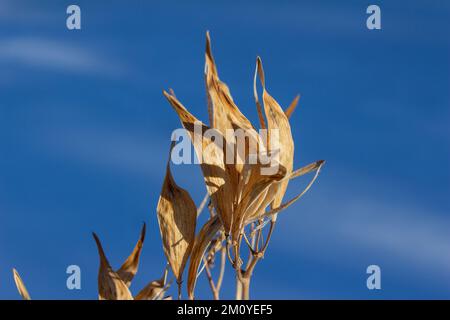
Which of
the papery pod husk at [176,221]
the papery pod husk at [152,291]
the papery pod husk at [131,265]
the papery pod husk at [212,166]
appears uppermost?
the papery pod husk at [212,166]

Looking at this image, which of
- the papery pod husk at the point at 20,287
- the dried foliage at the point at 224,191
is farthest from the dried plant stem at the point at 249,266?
the papery pod husk at the point at 20,287

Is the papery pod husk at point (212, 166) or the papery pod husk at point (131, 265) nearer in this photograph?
the papery pod husk at point (212, 166)

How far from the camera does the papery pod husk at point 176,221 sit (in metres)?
1.16

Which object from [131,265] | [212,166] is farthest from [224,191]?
[131,265]

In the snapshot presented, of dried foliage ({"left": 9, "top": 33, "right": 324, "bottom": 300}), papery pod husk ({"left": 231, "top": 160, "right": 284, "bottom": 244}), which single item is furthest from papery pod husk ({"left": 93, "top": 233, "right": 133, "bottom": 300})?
papery pod husk ({"left": 231, "top": 160, "right": 284, "bottom": 244})

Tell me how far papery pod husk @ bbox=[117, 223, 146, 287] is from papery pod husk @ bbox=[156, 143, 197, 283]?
0.07m

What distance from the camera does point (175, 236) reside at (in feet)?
3.81

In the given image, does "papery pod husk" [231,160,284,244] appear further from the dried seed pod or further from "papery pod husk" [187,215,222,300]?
the dried seed pod

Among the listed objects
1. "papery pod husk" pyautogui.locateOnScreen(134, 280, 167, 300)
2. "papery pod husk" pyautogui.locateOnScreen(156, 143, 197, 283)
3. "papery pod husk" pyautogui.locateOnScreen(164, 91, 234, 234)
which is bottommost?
"papery pod husk" pyautogui.locateOnScreen(134, 280, 167, 300)

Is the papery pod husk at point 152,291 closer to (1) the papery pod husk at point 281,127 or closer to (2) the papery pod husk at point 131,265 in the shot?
(2) the papery pod husk at point 131,265

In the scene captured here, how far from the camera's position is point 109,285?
1.14 m

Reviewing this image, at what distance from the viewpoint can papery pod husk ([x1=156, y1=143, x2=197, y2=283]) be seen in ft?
3.80

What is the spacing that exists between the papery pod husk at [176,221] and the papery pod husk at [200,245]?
0.01 m
